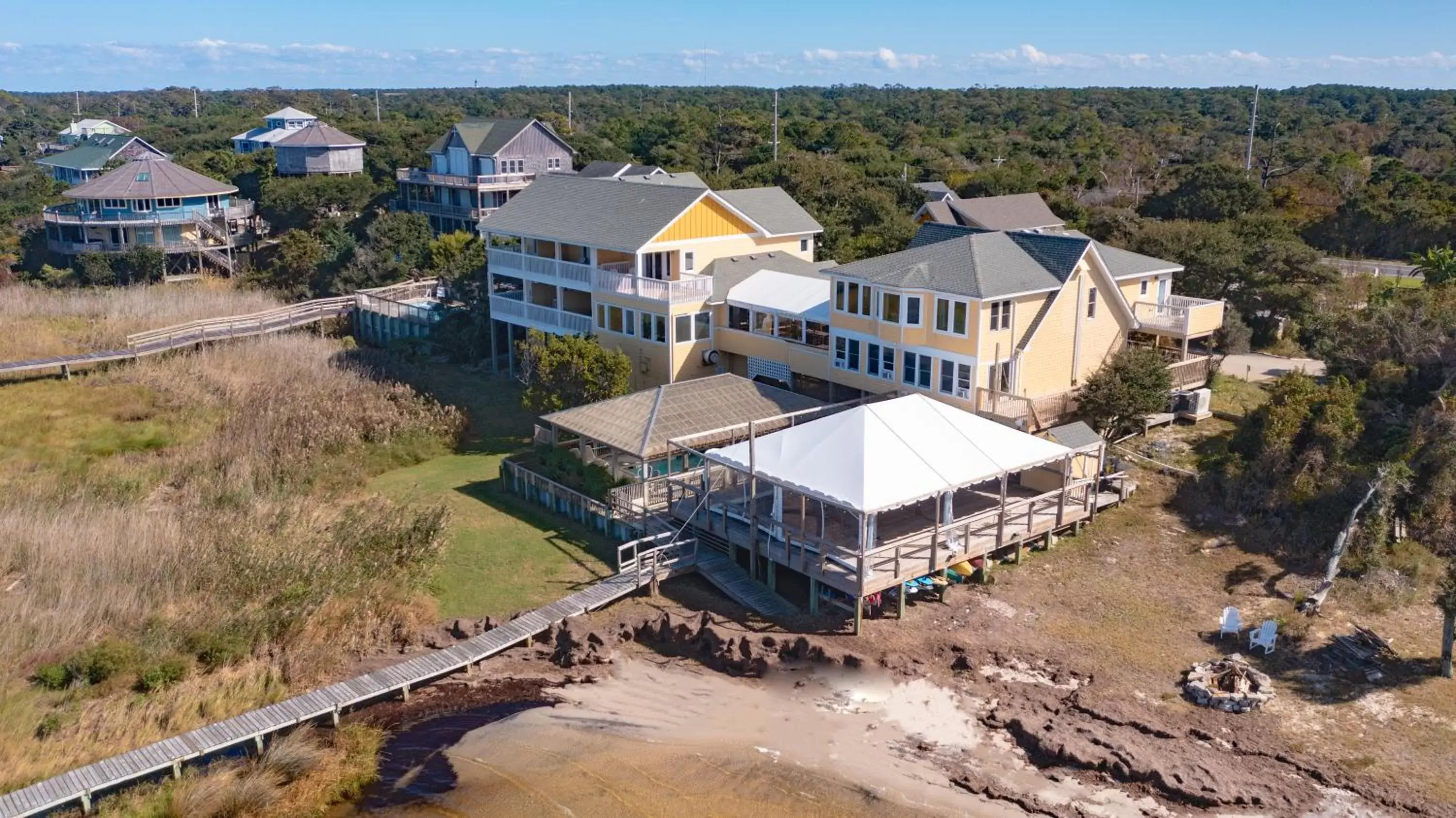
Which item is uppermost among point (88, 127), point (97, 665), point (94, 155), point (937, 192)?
point (88, 127)

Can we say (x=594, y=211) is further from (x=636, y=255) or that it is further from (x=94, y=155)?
(x=94, y=155)

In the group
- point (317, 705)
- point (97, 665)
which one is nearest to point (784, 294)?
point (317, 705)

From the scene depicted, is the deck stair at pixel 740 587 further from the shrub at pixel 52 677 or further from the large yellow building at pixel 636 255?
the shrub at pixel 52 677

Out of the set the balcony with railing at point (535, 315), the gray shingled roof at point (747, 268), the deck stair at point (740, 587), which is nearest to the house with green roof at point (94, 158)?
the balcony with railing at point (535, 315)

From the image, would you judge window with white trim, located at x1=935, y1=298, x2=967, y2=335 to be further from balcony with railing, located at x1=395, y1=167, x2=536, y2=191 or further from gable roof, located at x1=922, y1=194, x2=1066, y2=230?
balcony with railing, located at x1=395, y1=167, x2=536, y2=191

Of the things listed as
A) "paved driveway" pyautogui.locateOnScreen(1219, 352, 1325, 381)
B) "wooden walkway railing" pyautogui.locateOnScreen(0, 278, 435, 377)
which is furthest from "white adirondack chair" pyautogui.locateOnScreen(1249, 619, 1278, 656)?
"wooden walkway railing" pyautogui.locateOnScreen(0, 278, 435, 377)

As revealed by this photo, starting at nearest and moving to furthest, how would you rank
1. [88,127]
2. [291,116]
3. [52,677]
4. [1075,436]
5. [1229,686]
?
[1229,686], [52,677], [1075,436], [291,116], [88,127]
